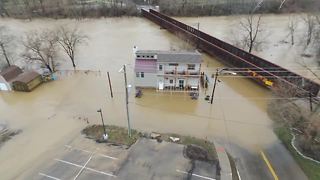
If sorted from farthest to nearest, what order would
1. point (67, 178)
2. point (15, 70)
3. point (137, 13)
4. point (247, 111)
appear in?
point (137, 13) → point (15, 70) → point (247, 111) → point (67, 178)

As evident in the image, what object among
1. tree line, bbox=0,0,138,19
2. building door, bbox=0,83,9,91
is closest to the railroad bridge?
tree line, bbox=0,0,138,19

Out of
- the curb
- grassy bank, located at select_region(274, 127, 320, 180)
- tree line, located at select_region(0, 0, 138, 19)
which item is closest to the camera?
grassy bank, located at select_region(274, 127, 320, 180)

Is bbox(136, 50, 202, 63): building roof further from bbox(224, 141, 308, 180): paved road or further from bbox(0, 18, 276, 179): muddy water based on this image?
bbox(224, 141, 308, 180): paved road

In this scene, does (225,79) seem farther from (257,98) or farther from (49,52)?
(49,52)

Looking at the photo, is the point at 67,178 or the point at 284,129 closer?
the point at 67,178

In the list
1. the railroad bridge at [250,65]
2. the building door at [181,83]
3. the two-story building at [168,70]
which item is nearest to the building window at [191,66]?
the two-story building at [168,70]

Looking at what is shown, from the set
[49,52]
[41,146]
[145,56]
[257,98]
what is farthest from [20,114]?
[257,98]

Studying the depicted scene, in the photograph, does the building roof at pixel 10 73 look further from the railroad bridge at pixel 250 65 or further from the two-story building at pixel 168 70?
Result: the railroad bridge at pixel 250 65
